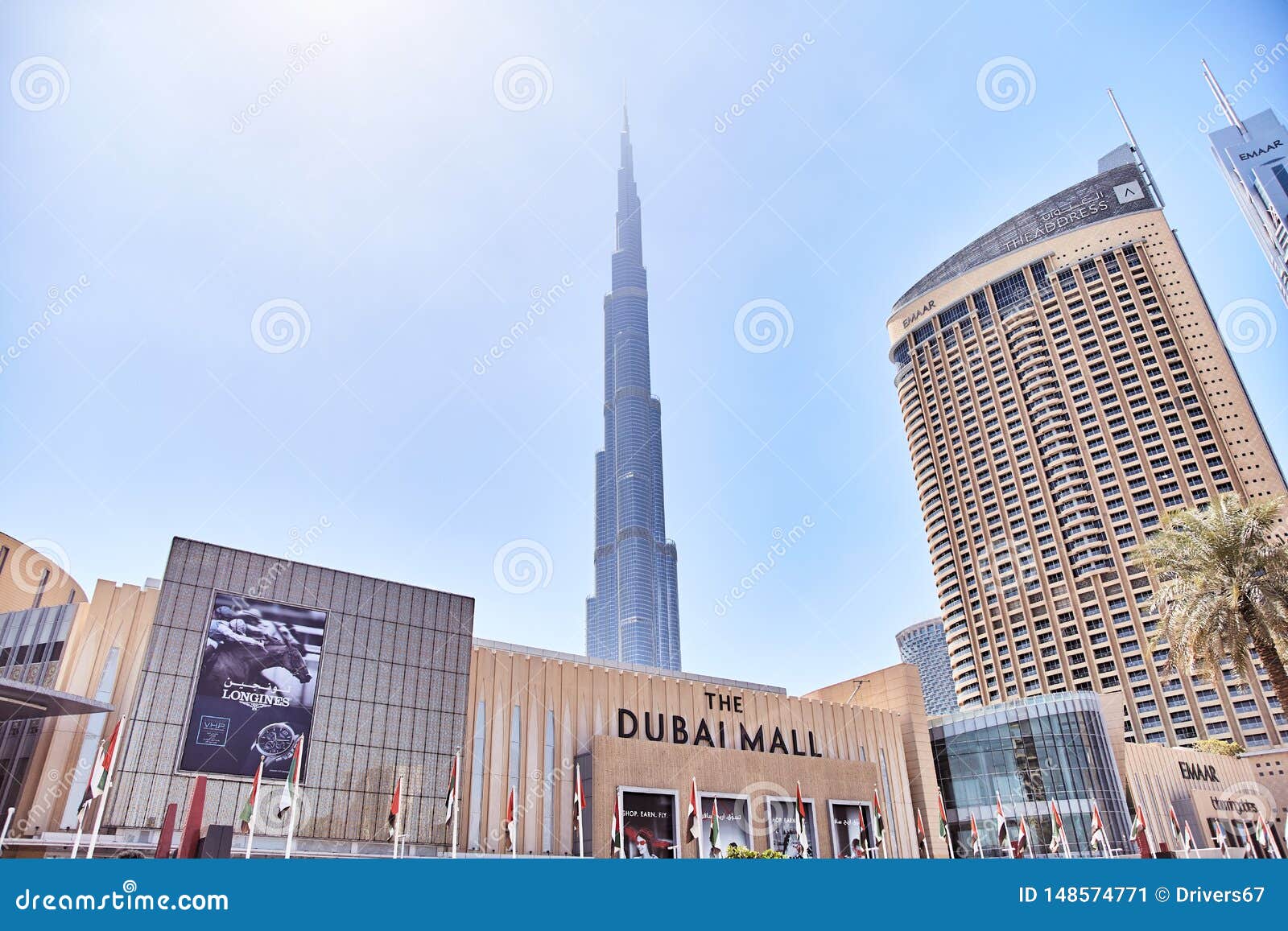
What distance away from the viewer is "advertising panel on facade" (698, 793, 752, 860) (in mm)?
44938

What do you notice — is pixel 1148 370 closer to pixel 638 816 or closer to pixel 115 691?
pixel 638 816

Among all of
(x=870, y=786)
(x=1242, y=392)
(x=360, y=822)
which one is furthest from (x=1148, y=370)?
(x=360, y=822)

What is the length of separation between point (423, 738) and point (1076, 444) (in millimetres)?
114561

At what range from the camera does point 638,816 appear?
4238cm

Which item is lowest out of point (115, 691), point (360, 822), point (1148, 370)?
point (360, 822)

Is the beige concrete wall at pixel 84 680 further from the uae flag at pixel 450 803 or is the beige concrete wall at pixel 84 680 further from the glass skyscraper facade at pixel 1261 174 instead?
the glass skyscraper facade at pixel 1261 174

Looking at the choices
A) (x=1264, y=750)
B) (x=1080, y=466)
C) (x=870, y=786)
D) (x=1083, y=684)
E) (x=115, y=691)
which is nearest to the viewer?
(x=115, y=691)

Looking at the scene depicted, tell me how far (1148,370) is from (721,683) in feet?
326

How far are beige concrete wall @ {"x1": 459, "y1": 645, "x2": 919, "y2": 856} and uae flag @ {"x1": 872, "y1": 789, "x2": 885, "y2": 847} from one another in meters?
1.46

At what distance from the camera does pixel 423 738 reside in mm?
39125

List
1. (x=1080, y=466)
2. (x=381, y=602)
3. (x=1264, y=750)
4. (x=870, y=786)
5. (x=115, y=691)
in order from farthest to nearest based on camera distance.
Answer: (x=1080, y=466) → (x=1264, y=750) → (x=870, y=786) → (x=381, y=602) → (x=115, y=691)

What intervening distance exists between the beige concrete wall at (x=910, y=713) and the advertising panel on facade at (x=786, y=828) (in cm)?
1041

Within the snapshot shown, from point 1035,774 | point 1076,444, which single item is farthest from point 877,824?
point 1076,444

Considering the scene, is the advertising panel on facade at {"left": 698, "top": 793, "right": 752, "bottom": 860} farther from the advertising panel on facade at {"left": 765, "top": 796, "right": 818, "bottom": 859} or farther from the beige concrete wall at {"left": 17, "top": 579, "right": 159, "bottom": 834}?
the beige concrete wall at {"left": 17, "top": 579, "right": 159, "bottom": 834}
